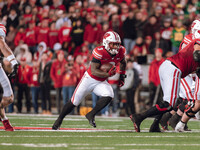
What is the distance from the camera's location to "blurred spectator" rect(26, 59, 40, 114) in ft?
50.9

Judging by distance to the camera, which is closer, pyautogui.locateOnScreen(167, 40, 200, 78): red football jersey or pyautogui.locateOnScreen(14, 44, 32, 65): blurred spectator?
pyautogui.locateOnScreen(167, 40, 200, 78): red football jersey

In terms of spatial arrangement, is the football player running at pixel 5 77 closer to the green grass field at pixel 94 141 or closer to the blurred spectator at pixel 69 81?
the green grass field at pixel 94 141

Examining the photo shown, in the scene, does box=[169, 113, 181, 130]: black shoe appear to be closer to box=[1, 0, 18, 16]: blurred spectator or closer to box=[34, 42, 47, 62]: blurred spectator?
box=[34, 42, 47, 62]: blurred spectator

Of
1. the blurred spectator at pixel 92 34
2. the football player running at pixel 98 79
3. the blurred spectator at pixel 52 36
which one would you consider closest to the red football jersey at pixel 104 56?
the football player running at pixel 98 79

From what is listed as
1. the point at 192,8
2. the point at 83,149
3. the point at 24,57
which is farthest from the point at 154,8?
the point at 83,149

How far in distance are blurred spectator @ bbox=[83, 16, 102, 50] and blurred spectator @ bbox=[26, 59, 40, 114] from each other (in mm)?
1652

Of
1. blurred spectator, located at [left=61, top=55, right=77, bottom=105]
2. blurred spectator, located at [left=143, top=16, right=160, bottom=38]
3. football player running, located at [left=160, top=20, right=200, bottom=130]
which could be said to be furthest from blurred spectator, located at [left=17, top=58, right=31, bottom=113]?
football player running, located at [left=160, top=20, right=200, bottom=130]

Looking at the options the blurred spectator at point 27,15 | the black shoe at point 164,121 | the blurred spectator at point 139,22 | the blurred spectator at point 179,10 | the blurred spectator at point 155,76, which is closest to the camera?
the black shoe at point 164,121

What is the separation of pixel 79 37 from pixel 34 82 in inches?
83.1

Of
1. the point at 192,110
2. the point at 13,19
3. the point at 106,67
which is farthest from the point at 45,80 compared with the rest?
the point at 192,110

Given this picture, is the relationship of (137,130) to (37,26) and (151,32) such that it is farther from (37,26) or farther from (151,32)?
(37,26)

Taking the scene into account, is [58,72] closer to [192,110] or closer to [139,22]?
[139,22]

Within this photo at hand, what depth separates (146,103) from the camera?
50.2ft

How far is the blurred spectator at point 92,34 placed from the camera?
53.0 ft
